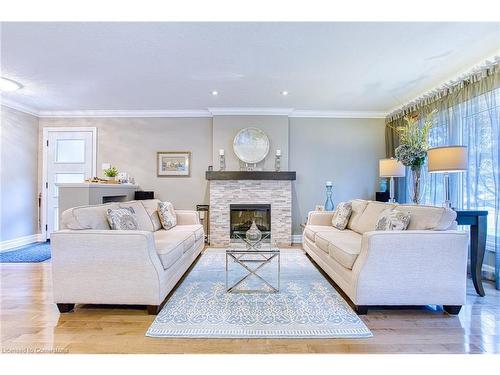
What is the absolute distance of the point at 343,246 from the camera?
274 centimetres

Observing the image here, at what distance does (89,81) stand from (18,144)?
7.73 feet

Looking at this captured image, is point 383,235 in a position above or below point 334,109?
below

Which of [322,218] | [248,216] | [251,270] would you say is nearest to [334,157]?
[322,218]

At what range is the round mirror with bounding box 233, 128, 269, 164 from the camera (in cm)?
527

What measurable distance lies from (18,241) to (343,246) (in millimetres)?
5496

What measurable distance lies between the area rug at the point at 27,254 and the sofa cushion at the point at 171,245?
2.17m

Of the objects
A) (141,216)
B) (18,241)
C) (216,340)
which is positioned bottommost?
(216,340)

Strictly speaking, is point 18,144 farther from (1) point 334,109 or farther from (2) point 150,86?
(1) point 334,109

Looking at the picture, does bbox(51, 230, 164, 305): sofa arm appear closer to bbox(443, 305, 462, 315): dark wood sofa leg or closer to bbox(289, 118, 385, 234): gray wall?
bbox(443, 305, 462, 315): dark wood sofa leg

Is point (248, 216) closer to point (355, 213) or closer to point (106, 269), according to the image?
point (355, 213)

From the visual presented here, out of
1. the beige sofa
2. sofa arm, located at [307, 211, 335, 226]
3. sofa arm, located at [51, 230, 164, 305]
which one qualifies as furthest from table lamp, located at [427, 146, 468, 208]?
sofa arm, located at [51, 230, 164, 305]

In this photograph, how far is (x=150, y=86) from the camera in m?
4.04
